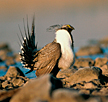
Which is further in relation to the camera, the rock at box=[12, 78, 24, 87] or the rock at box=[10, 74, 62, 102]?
the rock at box=[12, 78, 24, 87]

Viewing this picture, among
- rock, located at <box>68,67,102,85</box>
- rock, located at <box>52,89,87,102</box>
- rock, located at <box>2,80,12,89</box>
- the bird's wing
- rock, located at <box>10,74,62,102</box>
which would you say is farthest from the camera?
the bird's wing

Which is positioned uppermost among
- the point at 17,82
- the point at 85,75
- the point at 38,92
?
the point at 38,92

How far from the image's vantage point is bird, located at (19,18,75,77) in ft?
15.8

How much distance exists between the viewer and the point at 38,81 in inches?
99.0

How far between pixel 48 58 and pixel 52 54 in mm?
129

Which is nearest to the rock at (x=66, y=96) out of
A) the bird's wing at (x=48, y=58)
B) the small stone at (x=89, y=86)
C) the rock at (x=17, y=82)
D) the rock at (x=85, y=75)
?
the small stone at (x=89, y=86)

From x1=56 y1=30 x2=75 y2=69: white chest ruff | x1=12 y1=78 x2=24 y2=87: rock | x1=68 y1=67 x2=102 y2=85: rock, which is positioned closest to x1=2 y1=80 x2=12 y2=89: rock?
x1=12 y1=78 x2=24 y2=87: rock

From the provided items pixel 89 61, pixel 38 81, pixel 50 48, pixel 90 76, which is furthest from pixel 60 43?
pixel 89 61

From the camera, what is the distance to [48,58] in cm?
484

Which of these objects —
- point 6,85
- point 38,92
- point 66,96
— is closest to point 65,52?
point 6,85

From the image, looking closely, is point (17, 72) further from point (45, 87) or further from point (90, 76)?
point (45, 87)

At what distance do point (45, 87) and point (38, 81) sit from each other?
0.20 meters

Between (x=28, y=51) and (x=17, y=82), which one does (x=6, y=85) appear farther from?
(x=28, y=51)

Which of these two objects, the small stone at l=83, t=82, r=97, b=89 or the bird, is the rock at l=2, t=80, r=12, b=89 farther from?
the small stone at l=83, t=82, r=97, b=89
